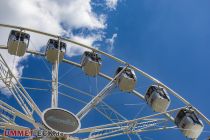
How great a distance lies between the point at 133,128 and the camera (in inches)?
756

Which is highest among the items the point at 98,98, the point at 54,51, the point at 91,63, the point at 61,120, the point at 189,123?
the point at 54,51

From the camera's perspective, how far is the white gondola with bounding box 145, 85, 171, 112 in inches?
861

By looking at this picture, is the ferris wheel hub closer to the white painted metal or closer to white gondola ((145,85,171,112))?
the white painted metal

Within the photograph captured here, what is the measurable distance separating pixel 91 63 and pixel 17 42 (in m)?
3.73

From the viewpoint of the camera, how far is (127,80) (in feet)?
73.7

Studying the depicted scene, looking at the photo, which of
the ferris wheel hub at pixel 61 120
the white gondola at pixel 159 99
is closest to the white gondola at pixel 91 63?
the white gondola at pixel 159 99

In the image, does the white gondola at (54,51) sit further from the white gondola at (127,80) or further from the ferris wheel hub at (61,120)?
the ferris wheel hub at (61,120)

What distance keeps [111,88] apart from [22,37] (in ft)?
15.6

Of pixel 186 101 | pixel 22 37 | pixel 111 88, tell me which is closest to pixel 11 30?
pixel 22 37

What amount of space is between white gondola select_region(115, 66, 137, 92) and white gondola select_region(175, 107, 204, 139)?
2.67 meters

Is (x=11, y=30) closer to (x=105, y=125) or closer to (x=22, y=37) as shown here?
(x=22, y=37)

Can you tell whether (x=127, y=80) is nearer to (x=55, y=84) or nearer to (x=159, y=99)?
(x=159, y=99)

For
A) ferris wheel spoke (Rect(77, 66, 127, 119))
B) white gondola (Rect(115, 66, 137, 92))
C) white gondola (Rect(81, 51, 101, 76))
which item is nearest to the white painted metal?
ferris wheel spoke (Rect(77, 66, 127, 119))

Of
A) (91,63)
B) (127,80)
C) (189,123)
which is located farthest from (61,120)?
(189,123)
